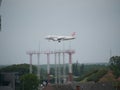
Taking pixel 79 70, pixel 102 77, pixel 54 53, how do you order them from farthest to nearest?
pixel 79 70 < pixel 54 53 < pixel 102 77

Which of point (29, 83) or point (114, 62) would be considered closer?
point (29, 83)

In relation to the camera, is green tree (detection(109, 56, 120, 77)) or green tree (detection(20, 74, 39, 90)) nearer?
green tree (detection(20, 74, 39, 90))

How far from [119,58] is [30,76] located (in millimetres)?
12946

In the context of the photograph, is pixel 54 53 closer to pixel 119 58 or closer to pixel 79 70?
pixel 119 58

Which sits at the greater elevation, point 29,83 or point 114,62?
point 114,62

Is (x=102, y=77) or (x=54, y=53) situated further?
(x=54, y=53)

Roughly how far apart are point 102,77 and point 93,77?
1.18 meters

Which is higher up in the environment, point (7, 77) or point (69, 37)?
point (69, 37)

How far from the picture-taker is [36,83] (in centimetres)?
3105

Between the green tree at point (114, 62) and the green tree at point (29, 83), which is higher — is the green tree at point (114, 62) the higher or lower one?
the higher one

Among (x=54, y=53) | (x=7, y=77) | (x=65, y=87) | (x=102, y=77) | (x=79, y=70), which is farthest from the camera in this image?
(x=79, y=70)

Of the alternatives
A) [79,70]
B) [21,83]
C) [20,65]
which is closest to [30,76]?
[21,83]

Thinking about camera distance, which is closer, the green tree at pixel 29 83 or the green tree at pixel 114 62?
the green tree at pixel 29 83

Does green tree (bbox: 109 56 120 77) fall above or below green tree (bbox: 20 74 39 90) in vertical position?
above
